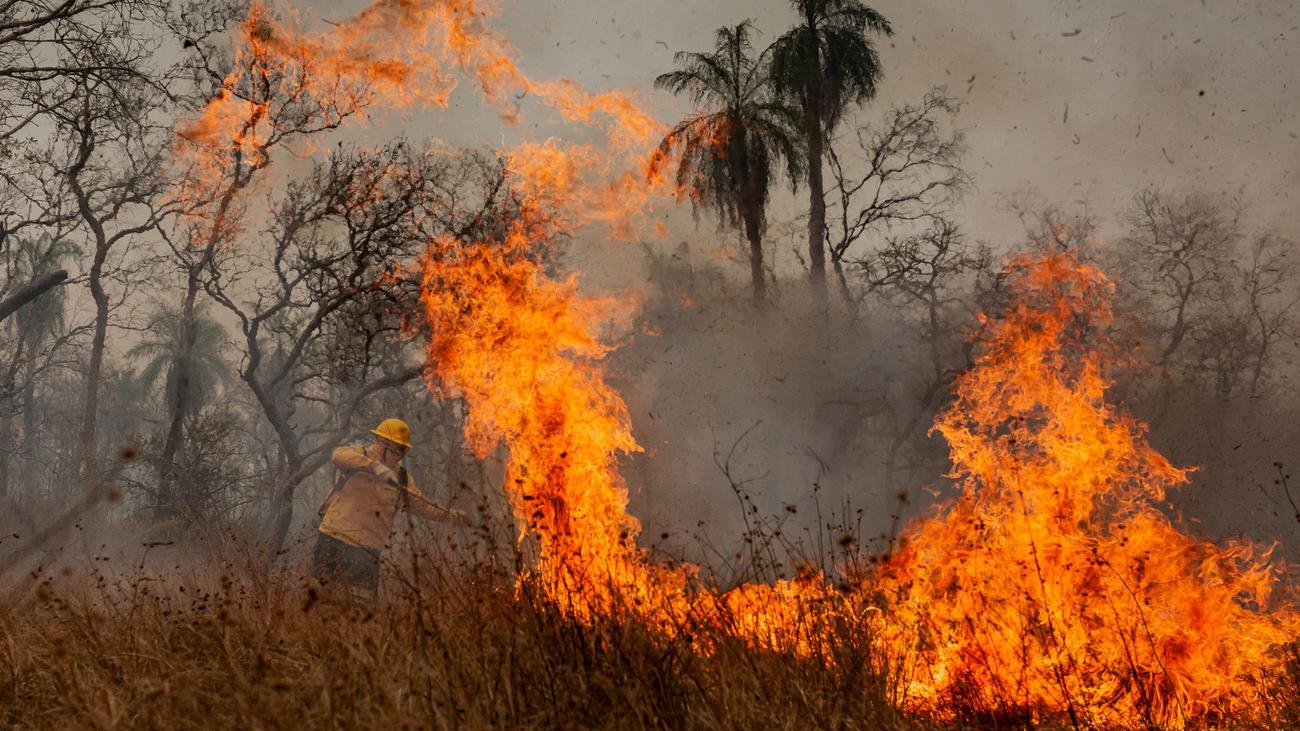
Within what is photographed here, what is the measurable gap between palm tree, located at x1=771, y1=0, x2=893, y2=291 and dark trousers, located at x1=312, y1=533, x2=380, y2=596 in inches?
602

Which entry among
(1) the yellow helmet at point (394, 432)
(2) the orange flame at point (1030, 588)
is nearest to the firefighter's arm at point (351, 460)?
(1) the yellow helmet at point (394, 432)

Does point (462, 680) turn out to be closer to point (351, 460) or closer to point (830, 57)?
point (351, 460)

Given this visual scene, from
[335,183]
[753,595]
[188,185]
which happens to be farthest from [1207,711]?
[188,185]

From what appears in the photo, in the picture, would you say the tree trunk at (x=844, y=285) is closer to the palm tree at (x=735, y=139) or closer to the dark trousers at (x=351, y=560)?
the palm tree at (x=735, y=139)

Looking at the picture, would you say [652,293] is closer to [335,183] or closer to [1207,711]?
[335,183]

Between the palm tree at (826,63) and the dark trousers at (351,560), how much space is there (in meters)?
15.3

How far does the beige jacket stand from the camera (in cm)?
763

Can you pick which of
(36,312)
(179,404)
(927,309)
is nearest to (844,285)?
(927,309)

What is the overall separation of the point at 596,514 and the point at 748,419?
1423cm

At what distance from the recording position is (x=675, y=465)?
22078 millimetres

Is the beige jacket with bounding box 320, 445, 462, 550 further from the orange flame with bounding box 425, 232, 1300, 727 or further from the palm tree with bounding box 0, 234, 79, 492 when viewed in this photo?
the palm tree with bounding box 0, 234, 79, 492

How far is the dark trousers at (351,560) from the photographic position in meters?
7.61

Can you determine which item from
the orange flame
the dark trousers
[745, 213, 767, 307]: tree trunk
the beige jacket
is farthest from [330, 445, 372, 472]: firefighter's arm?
[745, 213, 767, 307]: tree trunk

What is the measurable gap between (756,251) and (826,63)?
4.38 m
